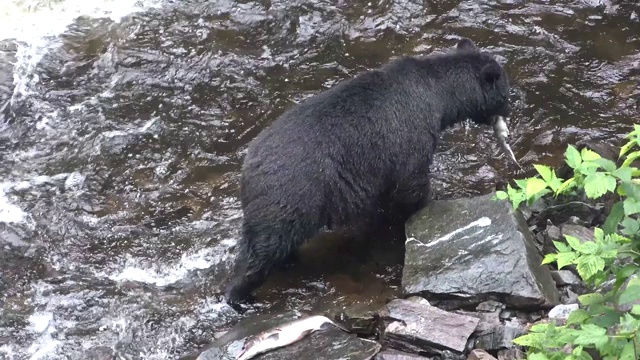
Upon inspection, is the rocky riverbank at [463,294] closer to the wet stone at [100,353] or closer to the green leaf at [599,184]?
the wet stone at [100,353]

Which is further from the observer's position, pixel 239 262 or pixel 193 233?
pixel 193 233

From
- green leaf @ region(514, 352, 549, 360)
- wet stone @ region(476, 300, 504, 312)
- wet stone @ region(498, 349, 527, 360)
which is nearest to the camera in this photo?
green leaf @ region(514, 352, 549, 360)

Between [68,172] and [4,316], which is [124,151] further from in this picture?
[4,316]

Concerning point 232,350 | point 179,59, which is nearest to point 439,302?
point 232,350

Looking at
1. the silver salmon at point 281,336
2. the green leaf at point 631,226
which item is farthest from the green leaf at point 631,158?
the silver salmon at point 281,336

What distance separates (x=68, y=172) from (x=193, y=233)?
1607 millimetres

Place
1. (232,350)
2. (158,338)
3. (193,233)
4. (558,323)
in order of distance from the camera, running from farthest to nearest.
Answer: (193,233) → (158,338) → (232,350) → (558,323)

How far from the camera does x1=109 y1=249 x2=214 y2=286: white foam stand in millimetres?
5919

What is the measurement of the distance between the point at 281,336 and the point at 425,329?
1.05 m

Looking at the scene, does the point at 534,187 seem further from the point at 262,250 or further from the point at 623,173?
the point at 262,250

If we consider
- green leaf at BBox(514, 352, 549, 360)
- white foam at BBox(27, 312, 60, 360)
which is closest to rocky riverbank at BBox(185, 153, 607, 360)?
green leaf at BBox(514, 352, 549, 360)

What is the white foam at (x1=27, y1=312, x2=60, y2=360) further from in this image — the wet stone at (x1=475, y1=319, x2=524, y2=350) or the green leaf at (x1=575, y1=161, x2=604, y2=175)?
the green leaf at (x1=575, y1=161, x2=604, y2=175)

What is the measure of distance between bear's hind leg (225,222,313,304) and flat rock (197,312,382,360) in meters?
0.46

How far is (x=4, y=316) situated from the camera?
18.1 ft
